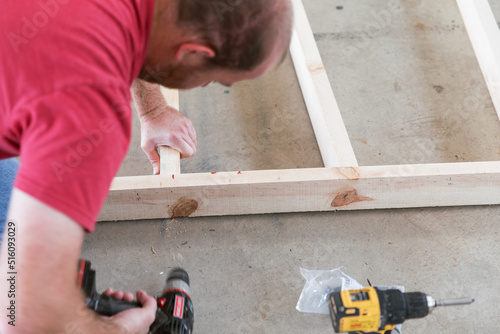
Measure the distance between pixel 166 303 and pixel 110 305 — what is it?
253 millimetres

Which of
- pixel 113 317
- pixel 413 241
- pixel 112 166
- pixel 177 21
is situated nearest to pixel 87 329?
pixel 113 317

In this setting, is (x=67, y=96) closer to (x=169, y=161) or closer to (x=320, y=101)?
(x=169, y=161)

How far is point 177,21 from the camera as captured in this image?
1.09m

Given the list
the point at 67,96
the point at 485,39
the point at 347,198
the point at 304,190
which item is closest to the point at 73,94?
the point at 67,96

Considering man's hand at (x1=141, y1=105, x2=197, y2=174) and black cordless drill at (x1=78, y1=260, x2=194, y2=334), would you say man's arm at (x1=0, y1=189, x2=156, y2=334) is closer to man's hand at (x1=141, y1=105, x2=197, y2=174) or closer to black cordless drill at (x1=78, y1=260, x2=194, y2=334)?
black cordless drill at (x1=78, y1=260, x2=194, y2=334)

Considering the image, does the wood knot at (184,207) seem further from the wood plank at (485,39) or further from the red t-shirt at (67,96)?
the wood plank at (485,39)

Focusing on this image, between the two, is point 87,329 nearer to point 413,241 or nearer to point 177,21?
point 177,21

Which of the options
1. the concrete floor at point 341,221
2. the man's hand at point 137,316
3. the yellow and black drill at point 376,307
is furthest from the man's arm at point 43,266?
the concrete floor at point 341,221

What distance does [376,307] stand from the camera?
1.42 m

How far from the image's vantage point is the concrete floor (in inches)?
74.4

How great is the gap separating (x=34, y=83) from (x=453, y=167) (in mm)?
1586

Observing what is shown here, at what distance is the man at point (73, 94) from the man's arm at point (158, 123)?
0.67 metres

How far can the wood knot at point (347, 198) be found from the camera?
2023mm

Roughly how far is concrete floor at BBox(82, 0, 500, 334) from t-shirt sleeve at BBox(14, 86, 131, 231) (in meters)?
1.00
